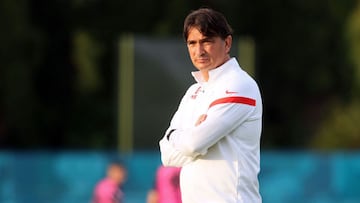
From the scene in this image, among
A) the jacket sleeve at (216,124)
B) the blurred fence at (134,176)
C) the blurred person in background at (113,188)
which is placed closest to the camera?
the jacket sleeve at (216,124)

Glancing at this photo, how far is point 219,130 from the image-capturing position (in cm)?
532

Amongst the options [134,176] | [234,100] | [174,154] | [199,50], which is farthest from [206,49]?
[134,176]

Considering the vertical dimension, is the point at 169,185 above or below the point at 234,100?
below

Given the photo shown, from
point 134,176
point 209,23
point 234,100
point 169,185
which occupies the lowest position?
point 134,176

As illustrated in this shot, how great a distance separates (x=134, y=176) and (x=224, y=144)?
14604 millimetres

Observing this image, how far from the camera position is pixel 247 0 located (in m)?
35.0

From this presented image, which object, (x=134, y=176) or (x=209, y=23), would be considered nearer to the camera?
(x=209, y=23)

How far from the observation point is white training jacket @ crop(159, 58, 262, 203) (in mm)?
5324

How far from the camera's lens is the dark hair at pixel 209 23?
5330 millimetres

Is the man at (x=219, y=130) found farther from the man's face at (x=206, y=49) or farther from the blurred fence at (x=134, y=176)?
the blurred fence at (x=134, y=176)

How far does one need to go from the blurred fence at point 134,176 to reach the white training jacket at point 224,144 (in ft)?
47.3

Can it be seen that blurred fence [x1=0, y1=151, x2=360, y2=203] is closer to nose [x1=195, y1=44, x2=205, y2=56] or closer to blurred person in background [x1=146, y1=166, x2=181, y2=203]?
blurred person in background [x1=146, y1=166, x2=181, y2=203]

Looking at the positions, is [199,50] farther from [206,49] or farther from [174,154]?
[174,154]

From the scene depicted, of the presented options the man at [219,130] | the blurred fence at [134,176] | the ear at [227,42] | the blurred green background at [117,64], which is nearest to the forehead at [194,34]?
the man at [219,130]
